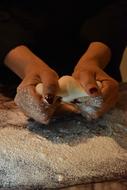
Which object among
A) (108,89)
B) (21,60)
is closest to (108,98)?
(108,89)

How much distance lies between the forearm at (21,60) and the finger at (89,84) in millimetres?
73

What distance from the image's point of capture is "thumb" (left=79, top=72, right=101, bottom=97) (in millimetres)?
576

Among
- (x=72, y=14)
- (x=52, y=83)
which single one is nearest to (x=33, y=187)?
(x=52, y=83)

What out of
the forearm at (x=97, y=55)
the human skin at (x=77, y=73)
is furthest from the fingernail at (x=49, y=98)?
the forearm at (x=97, y=55)

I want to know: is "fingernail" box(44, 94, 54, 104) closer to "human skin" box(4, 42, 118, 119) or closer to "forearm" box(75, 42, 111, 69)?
"human skin" box(4, 42, 118, 119)

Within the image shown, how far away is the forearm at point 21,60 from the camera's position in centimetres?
66

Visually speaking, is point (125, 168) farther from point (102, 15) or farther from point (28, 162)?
point (102, 15)

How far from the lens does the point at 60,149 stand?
57 centimetres

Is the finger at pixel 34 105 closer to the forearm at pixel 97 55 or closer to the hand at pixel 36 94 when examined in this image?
the hand at pixel 36 94

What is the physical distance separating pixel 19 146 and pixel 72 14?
0.33 meters

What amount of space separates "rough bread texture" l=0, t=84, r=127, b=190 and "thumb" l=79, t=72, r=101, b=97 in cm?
6

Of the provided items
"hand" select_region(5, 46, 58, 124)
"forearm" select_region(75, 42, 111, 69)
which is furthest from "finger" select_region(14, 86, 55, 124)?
"forearm" select_region(75, 42, 111, 69)

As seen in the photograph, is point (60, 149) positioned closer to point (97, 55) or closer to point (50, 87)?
point (50, 87)

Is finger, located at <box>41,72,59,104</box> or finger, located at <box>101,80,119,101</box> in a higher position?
finger, located at <box>41,72,59,104</box>
